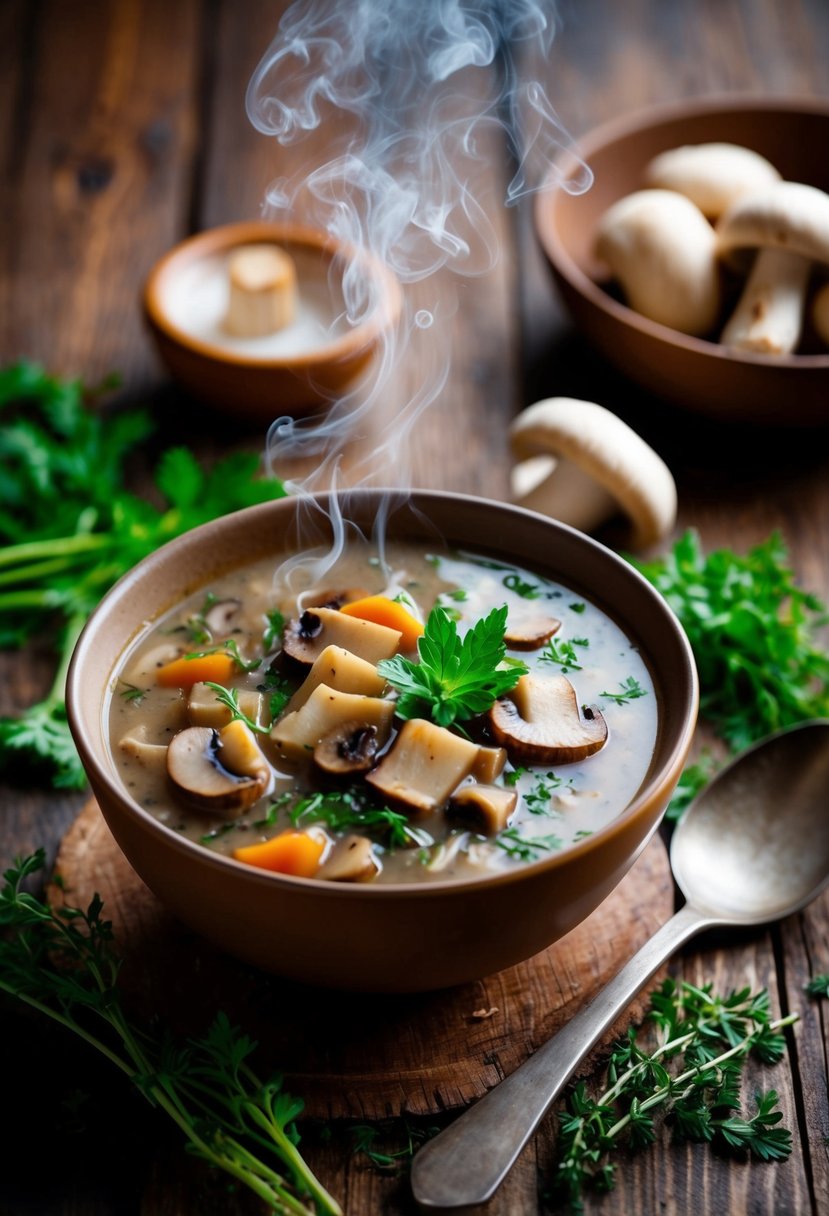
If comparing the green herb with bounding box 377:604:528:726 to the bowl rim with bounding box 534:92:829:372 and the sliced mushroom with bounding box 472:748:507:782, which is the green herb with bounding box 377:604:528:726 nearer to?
the sliced mushroom with bounding box 472:748:507:782

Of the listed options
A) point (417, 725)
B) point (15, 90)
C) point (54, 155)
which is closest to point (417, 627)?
point (417, 725)

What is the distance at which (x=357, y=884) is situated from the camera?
6.38 ft

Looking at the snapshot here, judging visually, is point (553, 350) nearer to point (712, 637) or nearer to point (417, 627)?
point (712, 637)

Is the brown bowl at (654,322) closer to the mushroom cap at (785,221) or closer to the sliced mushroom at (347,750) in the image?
the mushroom cap at (785,221)

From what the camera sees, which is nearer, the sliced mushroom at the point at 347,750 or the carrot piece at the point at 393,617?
the sliced mushroom at the point at 347,750

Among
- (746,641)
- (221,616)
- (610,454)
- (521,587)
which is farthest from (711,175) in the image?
(221,616)

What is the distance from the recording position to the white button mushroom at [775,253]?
3520 mm

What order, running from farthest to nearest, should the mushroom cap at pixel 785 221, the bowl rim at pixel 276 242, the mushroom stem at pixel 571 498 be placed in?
the bowl rim at pixel 276 242, the mushroom cap at pixel 785 221, the mushroom stem at pixel 571 498

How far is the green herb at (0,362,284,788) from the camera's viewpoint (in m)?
3.24

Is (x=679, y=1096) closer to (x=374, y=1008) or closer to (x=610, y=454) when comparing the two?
(x=374, y=1008)

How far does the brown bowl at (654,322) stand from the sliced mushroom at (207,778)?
77.7 inches

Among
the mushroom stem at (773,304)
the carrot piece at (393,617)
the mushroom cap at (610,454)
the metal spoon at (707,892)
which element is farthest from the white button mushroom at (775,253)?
the carrot piece at (393,617)

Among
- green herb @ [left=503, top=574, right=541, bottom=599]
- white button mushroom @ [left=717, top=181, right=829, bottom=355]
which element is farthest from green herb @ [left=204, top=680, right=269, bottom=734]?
white button mushroom @ [left=717, top=181, right=829, bottom=355]

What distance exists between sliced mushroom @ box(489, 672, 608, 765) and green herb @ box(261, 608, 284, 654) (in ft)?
1.60
